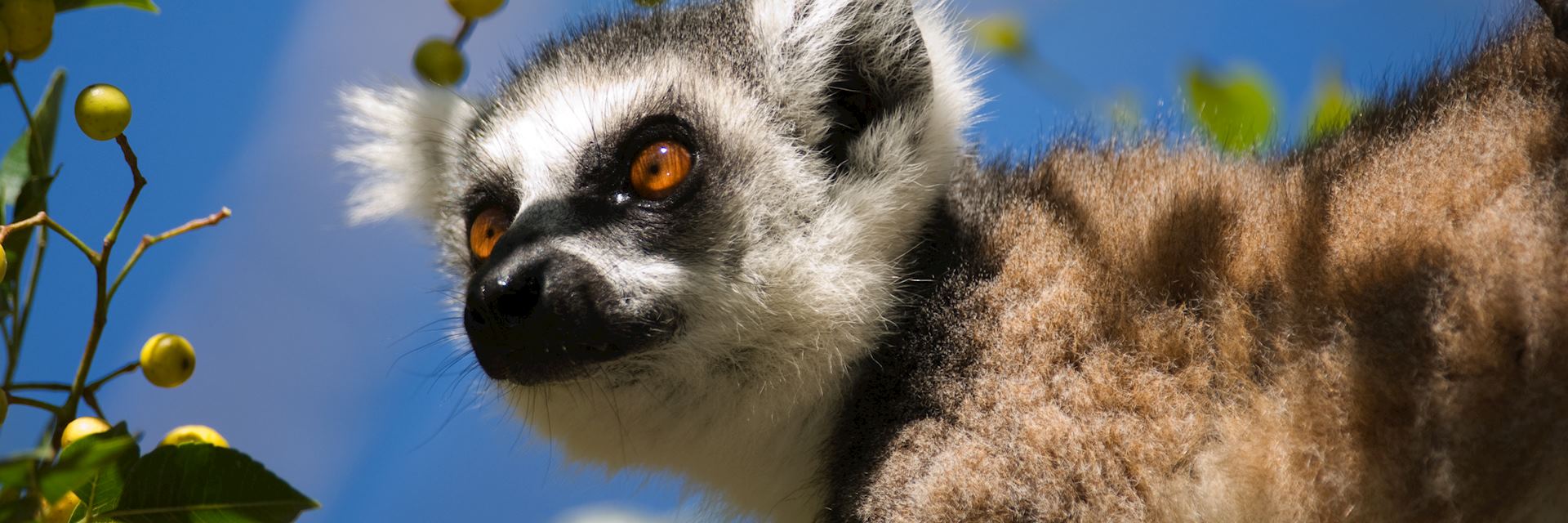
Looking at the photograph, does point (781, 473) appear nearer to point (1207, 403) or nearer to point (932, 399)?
point (932, 399)

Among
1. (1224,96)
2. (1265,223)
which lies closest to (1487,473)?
(1265,223)

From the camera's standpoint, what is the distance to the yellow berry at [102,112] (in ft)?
6.30

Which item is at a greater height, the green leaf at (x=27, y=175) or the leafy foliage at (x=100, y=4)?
the leafy foliage at (x=100, y=4)

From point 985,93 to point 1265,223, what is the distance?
97 centimetres

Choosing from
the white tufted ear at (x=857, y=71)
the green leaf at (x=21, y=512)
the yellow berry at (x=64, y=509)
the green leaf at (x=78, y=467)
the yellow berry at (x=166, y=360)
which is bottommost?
the yellow berry at (x=64, y=509)

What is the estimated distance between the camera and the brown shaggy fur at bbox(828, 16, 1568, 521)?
7.05 ft

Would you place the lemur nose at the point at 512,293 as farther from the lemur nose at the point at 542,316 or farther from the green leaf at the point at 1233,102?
the green leaf at the point at 1233,102

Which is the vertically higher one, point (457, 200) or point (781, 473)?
point (457, 200)

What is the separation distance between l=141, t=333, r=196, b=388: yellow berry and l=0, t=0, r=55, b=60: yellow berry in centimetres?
50

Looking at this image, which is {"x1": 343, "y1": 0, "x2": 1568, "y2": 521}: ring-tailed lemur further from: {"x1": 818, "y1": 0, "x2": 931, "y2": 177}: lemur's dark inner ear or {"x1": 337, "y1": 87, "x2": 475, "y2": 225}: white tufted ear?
{"x1": 337, "y1": 87, "x2": 475, "y2": 225}: white tufted ear

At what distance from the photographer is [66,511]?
1853 mm

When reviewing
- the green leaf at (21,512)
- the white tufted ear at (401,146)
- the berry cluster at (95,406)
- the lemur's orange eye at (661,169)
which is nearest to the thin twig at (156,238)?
the berry cluster at (95,406)

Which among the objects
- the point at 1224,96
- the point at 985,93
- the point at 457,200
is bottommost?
the point at 457,200

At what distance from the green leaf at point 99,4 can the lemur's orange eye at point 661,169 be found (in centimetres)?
127
